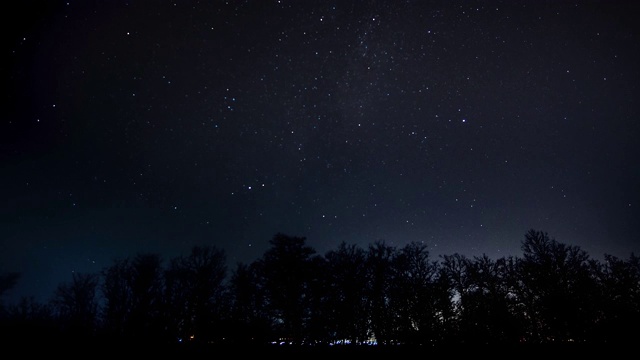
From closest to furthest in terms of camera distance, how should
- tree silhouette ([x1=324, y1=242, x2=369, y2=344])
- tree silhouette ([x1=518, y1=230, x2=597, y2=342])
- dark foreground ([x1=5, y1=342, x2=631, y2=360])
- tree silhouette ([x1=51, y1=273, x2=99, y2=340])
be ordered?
dark foreground ([x1=5, y1=342, x2=631, y2=360])
tree silhouette ([x1=518, y1=230, x2=597, y2=342])
tree silhouette ([x1=324, y1=242, x2=369, y2=344])
tree silhouette ([x1=51, y1=273, x2=99, y2=340])

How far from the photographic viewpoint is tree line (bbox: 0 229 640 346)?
67.8ft

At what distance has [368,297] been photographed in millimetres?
25000

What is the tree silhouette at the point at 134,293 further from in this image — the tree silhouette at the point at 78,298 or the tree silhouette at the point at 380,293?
the tree silhouette at the point at 380,293

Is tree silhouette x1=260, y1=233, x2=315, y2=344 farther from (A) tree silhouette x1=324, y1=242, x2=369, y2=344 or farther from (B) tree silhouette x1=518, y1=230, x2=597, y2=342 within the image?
(B) tree silhouette x1=518, y1=230, x2=597, y2=342

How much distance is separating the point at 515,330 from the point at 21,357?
2714 centimetres

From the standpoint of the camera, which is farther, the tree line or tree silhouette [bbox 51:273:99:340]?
tree silhouette [bbox 51:273:99:340]

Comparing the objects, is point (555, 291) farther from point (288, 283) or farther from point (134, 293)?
point (134, 293)

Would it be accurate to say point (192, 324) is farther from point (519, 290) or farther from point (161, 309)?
point (519, 290)

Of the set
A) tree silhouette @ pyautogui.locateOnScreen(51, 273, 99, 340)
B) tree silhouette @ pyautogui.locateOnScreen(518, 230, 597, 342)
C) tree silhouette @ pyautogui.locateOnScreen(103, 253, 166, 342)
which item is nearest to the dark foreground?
tree silhouette @ pyautogui.locateOnScreen(518, 230, 597, 342)

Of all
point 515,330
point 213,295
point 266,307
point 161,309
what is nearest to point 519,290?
point 515,330

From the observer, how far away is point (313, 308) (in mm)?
23984

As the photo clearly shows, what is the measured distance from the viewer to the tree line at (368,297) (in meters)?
20.7

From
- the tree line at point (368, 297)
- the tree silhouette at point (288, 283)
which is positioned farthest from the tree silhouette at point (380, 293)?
the tree silhouette at point (288, 283)

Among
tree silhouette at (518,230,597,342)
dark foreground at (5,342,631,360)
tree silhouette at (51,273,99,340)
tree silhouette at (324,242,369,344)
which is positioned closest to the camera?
dark foreground at (5,342,631,360)
